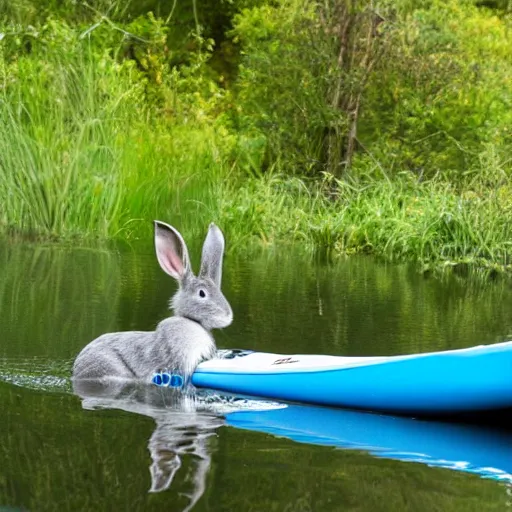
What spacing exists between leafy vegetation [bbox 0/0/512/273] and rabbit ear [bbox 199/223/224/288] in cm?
598

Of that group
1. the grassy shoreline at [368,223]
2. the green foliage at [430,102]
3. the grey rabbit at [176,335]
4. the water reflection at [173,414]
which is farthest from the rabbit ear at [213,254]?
the green foliage at [430,102]

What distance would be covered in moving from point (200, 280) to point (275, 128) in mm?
11997

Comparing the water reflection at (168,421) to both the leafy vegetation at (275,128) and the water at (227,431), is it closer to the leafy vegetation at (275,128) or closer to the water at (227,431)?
the water at (227,431)

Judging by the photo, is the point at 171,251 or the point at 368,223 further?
the point at 368,223

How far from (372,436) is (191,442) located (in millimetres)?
676

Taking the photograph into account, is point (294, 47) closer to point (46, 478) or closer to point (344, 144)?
point (344, 144)

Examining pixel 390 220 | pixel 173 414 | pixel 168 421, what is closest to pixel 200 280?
pixel 173 414

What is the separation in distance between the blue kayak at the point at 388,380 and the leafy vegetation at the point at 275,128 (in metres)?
6.36

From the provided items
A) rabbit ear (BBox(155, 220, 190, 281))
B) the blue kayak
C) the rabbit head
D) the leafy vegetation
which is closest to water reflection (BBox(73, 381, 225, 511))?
the blue kayak

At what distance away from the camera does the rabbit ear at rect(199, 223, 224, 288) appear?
17.3ft

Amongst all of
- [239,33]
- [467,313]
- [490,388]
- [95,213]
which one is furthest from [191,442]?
[239,33]

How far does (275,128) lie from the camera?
17.2 meters

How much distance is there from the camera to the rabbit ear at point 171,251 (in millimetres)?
5254

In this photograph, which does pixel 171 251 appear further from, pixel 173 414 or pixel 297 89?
pixel 297 89
